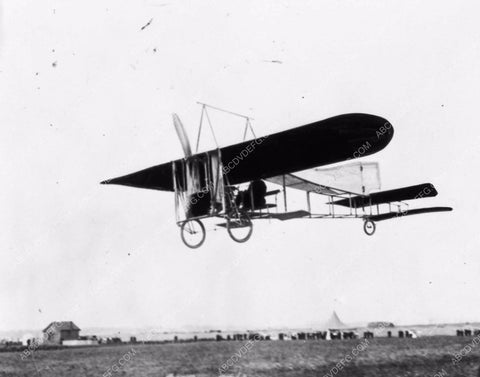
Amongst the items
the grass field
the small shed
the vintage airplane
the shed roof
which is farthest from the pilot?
the shed roof

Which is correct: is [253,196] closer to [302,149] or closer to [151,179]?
[302,149]

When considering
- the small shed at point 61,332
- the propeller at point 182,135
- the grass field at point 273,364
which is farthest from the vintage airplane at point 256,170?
the small shed at point 61,332

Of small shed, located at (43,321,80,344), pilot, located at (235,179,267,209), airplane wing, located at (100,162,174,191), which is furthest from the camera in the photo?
small shed, located at (43,321,80,344)

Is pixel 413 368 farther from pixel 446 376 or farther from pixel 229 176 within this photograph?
pixel 229 176

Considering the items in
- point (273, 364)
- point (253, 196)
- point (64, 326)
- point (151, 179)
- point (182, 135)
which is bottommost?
point (273, 364)

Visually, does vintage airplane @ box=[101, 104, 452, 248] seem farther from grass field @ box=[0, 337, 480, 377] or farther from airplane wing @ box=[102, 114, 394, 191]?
grass field @ box=[0, 337, 480, 377]

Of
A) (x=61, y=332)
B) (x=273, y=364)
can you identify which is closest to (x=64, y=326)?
(x=61, y=332)
